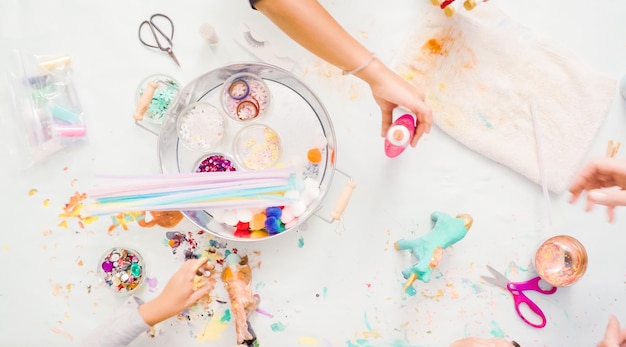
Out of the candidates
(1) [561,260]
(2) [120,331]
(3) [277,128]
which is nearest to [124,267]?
(2) [120,331]

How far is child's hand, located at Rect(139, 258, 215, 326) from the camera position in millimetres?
1020

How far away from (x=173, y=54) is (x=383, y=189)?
0.55 meters

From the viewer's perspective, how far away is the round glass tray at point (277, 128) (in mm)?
1052

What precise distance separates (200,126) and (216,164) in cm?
9

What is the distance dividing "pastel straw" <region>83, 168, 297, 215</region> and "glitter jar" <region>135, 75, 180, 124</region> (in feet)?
0.60

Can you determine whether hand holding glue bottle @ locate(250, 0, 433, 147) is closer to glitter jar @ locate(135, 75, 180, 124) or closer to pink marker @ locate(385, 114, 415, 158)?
pink marker @ locate(385, 114, 415, 158)

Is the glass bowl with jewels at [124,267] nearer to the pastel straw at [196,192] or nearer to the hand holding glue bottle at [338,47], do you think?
the pastel straw at [196,192]

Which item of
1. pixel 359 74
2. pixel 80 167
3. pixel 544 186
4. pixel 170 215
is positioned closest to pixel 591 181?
pixel 544 186

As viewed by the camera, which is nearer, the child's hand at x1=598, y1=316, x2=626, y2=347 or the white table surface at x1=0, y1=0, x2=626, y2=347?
the child's hand at x1=598, y1=316, x2=626, y2=347

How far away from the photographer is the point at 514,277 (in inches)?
43.6

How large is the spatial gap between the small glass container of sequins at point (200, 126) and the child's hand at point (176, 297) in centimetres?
24

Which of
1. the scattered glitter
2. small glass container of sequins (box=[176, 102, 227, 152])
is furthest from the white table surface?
small glass container of sequins (box=[176, 102, 227, 152])

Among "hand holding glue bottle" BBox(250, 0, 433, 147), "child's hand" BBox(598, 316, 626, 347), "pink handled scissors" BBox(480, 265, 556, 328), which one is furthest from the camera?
"pink handled scissors" BBox(480, 265, 556, 328)

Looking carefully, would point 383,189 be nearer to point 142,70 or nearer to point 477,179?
point 477,179
